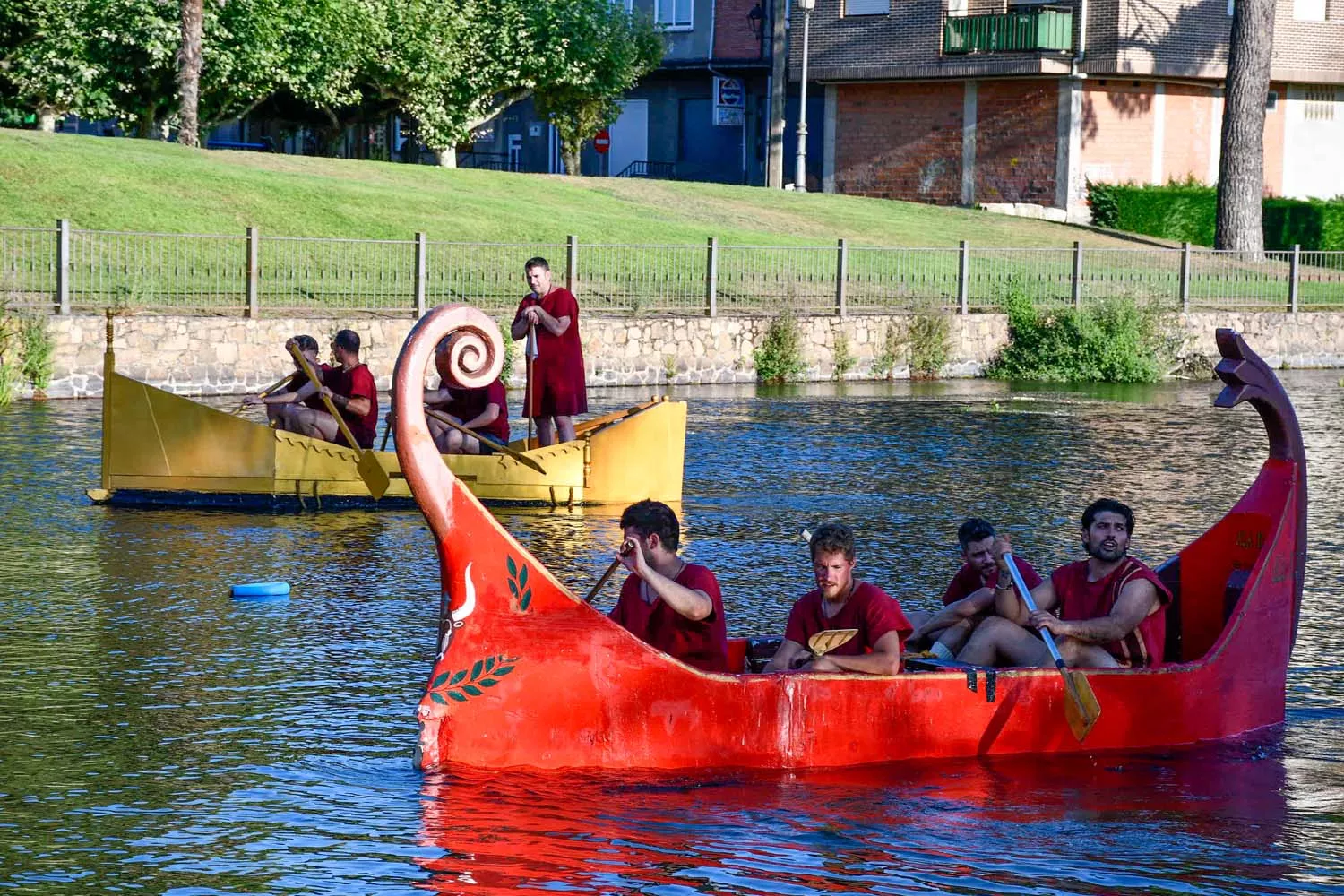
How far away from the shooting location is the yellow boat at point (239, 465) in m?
15.1

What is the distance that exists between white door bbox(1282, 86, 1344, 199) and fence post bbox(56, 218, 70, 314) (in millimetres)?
35062

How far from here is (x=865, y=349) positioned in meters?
29.7

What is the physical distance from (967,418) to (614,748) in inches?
630

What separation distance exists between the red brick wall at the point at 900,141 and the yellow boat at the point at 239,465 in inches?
1371

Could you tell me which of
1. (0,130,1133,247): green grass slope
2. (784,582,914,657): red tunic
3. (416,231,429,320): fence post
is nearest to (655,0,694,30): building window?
(0,130,1133,247): green grass slope

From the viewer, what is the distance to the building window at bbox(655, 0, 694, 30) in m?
55.5

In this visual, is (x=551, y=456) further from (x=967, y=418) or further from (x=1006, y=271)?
(x=1006, y=271)

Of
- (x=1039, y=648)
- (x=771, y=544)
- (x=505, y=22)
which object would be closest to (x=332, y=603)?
(x=771, y=544)

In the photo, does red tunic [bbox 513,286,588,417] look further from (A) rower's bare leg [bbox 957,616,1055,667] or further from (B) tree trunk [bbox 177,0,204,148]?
(B) tree trunk [bbox 177,0,204,148]

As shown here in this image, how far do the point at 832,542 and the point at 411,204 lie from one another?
92.9 feet

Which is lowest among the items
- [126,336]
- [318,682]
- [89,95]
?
[318,682]

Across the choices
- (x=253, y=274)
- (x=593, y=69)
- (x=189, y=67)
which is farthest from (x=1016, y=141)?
(x=253, y=274)

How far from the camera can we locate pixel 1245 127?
3981 centimetres

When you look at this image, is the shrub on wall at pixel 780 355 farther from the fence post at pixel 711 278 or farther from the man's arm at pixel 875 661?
the man's arm at pixel 875 661
